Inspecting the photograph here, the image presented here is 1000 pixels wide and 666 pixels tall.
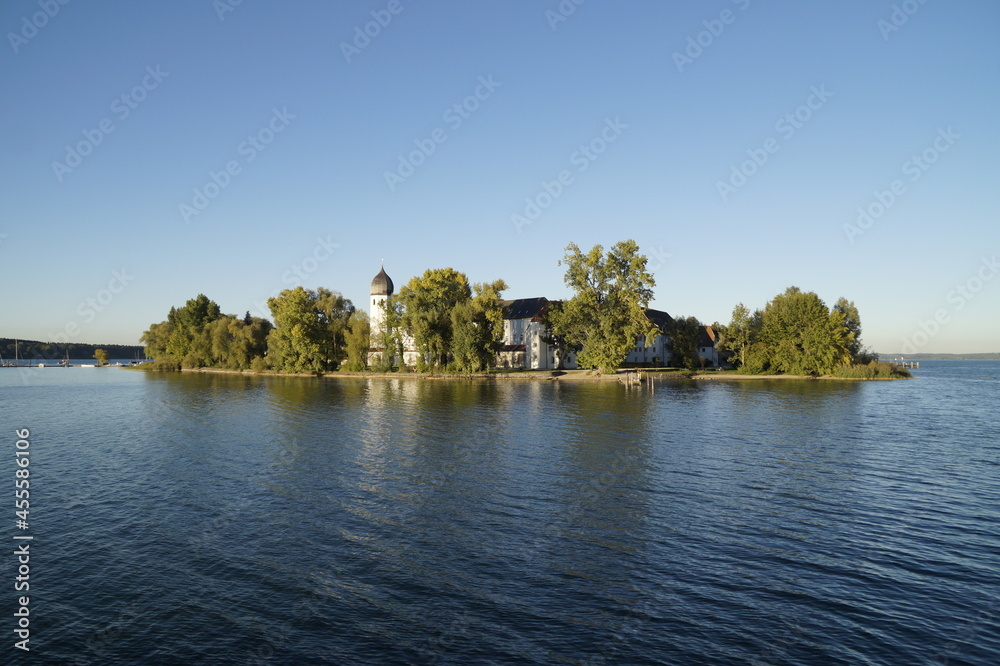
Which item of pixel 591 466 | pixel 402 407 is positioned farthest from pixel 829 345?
pixel 591 466

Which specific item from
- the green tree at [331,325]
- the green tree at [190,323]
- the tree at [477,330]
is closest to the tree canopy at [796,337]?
the tree at [477,330]

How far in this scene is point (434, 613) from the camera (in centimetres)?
1233

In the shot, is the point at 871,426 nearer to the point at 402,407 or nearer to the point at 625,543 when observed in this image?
the point at 625,543

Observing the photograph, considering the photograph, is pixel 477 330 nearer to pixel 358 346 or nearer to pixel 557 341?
pixel 557 341

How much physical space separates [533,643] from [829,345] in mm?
90870

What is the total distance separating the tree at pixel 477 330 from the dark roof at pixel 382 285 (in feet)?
83.6

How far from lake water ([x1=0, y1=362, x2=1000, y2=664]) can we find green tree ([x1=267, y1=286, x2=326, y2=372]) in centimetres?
6591

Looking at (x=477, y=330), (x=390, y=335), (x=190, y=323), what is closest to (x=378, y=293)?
(x=390, y=335)

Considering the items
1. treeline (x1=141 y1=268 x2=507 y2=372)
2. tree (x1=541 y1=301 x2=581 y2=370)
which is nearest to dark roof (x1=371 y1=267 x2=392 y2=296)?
treeline (x1=141 y1=268 x2=507 y2=372)

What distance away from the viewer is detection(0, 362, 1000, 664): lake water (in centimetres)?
1125

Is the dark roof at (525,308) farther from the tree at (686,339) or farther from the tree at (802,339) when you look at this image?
the tree at (802,339)

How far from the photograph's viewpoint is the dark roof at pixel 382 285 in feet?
360

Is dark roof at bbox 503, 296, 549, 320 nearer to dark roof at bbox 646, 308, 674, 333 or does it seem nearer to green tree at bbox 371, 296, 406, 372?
green tree at bbox 371, 296, 406, 372

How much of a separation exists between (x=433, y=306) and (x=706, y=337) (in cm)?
6763
